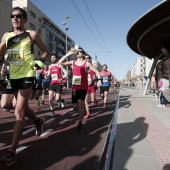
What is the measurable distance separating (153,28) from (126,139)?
10776mm

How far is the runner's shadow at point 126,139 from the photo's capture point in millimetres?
4172

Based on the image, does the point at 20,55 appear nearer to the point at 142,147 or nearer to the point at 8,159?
the point at 8,159

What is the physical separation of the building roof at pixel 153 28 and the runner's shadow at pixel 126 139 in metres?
5.85

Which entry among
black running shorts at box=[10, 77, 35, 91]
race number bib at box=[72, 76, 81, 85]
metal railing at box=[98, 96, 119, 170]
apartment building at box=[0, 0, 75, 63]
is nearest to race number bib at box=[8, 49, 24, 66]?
black running shorts at box=[10, 77, 35, 91]

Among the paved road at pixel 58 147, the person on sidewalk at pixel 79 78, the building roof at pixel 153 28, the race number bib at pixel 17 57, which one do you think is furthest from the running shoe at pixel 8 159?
the building roof at pixel 153 28

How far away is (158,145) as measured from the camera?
5.11m

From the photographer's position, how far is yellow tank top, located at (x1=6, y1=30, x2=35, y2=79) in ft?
13.6

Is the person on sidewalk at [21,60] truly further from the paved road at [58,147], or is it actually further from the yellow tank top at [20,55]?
the paved road at [58,147]

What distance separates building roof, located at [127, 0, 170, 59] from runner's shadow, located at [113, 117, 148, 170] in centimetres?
585

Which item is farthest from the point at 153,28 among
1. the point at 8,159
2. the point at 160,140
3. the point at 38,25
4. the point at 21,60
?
the point at 38,25

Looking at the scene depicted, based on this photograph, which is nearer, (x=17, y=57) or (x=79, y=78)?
(x=17, y=57)

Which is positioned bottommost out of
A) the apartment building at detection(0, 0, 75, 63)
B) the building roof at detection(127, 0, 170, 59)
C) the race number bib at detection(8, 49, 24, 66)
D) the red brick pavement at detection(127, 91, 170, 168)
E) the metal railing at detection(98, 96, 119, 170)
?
the metal railing at detection(98, 96, 119, 170)

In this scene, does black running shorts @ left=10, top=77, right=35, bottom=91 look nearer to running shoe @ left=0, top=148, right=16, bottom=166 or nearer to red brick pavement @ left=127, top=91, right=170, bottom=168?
running shoe @ left=0, top=148, right=16, bottom=166

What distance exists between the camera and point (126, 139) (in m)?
5.55
